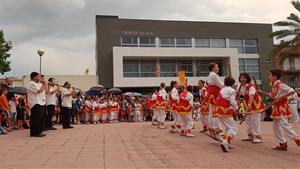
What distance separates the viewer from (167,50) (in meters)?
41.6

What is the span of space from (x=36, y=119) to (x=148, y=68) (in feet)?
108

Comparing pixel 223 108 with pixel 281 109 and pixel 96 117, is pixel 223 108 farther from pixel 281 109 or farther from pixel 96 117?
pixel 96 117

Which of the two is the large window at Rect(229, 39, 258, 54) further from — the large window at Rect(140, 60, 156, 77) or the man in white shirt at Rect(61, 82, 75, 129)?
the man in white shirt at Rect(61, 82, 75, 129)

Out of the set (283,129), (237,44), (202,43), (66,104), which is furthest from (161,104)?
(237,44)

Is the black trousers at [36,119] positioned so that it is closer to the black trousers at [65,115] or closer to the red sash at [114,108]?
the black trousers at [65,115]

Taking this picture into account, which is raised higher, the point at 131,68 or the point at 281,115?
the point at 131,68

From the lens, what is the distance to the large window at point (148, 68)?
42.3 meters

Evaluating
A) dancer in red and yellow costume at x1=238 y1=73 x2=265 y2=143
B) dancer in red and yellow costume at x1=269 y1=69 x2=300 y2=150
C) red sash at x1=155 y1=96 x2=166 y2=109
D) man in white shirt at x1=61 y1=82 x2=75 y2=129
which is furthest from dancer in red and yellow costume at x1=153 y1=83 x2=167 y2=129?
dancer in red and yellow costume at x1=269 y1=69 x2=300 y2=150

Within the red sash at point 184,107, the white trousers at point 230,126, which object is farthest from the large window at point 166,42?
the white trousers at point 230,126

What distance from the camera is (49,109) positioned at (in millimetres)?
12867

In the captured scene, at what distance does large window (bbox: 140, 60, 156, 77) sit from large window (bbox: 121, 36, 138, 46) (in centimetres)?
262

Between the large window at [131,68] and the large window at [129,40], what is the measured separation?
2.27 m

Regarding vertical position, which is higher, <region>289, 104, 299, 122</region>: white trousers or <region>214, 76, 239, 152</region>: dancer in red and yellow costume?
<region>214, 76, 239, 152</region>: dancer in red and yellow costume

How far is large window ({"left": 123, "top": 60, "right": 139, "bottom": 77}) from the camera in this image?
137 ft
